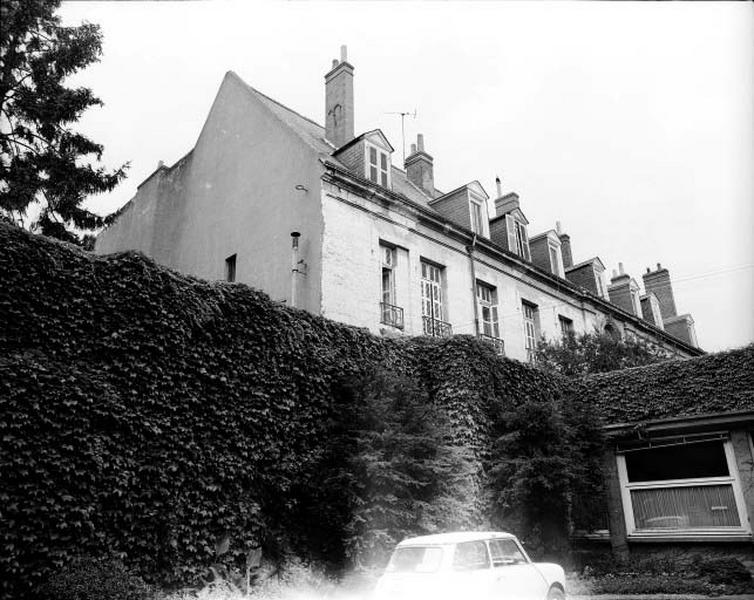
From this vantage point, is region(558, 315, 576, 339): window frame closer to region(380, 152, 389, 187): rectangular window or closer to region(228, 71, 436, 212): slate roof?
region(228, 71, 436, 212): slate roof

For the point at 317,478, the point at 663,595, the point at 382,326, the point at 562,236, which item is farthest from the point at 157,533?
the point at 562,236

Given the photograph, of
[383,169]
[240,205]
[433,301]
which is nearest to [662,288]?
[433,301]

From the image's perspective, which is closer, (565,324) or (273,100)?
(273,100)

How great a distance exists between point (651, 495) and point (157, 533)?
10.7m

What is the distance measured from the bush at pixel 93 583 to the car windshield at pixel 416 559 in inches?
123

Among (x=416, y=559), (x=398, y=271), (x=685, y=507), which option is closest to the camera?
(x=416, y=559)

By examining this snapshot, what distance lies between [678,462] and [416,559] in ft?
28.1

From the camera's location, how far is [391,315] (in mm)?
17359

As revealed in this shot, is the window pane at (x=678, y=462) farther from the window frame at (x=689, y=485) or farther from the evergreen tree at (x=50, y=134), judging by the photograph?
the evergreen tree at (x=50, y=134)

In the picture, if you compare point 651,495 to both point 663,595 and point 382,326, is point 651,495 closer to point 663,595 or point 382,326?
point 663,595

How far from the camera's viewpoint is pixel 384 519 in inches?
388

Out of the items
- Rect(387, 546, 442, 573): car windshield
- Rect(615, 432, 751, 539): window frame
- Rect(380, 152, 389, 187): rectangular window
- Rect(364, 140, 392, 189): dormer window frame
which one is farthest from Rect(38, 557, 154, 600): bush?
Rect(380, 152, 389, 187): rectangular window

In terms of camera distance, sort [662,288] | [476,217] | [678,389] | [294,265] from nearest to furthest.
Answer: [678,389]
[294,265]
[476,217]
[662,288]

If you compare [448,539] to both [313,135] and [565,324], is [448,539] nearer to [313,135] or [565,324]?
[313,135]
